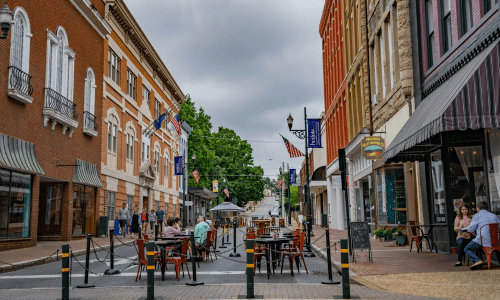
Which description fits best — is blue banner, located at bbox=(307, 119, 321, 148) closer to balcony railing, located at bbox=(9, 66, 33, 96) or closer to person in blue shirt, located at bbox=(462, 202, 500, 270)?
balcony railing, located at bbox=(9, 66, 33, 96)

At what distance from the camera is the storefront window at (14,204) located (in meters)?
Result: 17.2

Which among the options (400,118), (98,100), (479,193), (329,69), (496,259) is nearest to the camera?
(496,259)

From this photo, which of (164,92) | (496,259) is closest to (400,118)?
(496,259)

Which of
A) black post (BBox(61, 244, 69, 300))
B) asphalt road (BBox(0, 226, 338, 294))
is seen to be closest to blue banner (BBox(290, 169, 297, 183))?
asphalt road (BBox(0, 226, 338, 294))

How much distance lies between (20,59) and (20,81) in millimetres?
1011

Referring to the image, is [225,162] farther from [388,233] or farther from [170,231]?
[170,231]

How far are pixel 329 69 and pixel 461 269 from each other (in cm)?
2883

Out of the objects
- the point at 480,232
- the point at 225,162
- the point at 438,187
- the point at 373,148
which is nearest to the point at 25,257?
the point at 373,148

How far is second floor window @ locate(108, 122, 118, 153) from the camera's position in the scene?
96.8 ft

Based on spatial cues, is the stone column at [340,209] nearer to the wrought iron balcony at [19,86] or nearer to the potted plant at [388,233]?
the potted plant at [388,233]

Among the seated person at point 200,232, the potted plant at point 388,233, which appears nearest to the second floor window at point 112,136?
the seated person at point 200,232

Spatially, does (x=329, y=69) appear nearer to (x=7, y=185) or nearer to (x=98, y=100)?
(x=98, y=100)

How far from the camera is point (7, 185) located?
17.5 metres

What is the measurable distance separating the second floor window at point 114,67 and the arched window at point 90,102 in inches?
130
